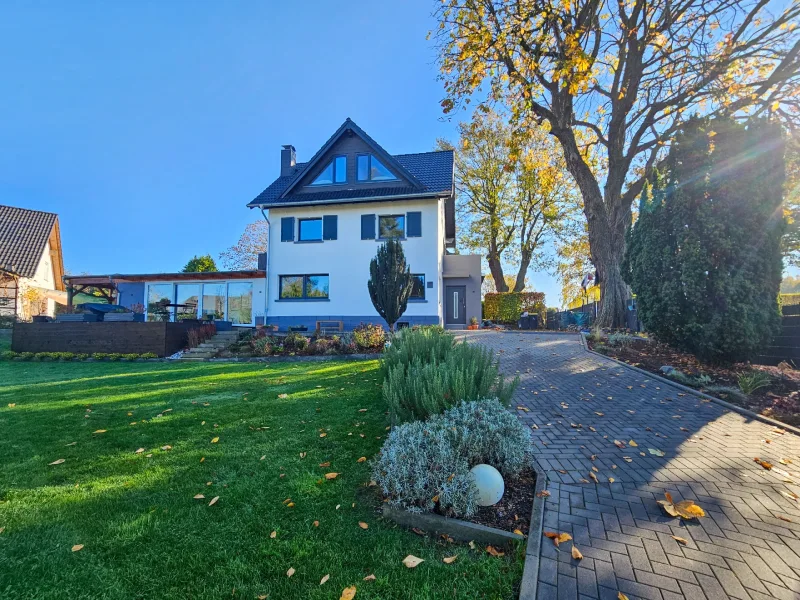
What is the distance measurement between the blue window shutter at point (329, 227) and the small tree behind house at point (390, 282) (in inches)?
246

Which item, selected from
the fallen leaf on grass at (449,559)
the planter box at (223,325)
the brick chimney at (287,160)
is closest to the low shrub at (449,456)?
the fallen leaf on grass at (449,559)

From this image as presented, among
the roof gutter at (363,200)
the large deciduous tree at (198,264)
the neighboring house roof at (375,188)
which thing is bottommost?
the large deciduous tree at (198,264)

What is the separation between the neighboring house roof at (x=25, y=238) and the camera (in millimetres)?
22531

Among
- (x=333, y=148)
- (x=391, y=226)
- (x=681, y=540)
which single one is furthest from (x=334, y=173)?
(x=681, y=540)

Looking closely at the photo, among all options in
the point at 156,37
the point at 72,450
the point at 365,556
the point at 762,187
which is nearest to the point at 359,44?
the point at 156,37

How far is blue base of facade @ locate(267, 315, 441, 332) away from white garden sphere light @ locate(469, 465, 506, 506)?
533 inches

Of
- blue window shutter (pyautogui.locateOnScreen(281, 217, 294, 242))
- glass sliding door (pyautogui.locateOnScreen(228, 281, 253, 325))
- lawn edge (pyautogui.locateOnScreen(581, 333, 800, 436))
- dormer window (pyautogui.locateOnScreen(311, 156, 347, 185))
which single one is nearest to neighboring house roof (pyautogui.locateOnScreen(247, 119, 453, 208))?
dormer window (pyautogui.locateOnScreen(311, 156, 347, 185))

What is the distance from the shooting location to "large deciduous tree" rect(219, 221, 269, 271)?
111 ft

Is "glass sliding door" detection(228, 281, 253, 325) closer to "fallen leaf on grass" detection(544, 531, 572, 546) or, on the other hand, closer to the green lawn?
the green lawn

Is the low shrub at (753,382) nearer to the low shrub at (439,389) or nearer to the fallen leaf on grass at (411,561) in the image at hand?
the low shrub at (439,389)

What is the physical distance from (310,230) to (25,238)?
2098cm

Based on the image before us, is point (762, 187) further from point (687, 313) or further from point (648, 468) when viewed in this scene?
point (648, 468)

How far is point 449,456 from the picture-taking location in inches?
112

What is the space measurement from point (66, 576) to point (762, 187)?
10123mm
